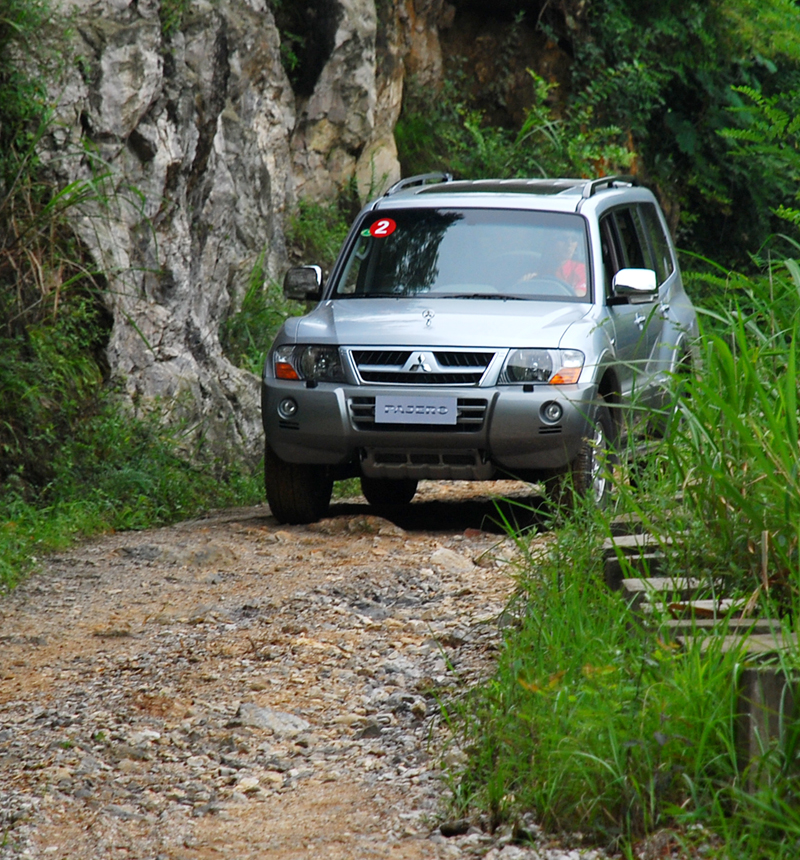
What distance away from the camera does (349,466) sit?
7934 mm

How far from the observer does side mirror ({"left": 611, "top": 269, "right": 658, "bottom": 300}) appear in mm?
7426

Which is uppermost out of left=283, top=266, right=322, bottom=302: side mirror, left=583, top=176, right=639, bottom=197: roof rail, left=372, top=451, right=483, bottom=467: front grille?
left=583, top=176, right=639, bottom=197: roof rail

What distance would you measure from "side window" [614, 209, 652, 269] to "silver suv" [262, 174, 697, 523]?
1.9 inches

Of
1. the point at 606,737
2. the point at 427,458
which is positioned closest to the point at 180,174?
the point at 427,458

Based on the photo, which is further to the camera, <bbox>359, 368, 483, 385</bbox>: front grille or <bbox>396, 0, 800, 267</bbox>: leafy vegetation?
<bbox>396, 0, 800, 267</bbox>: leafy vegetation

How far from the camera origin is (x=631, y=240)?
28.5ft

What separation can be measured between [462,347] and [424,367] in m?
0.23

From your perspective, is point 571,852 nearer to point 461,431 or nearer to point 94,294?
point 461,431

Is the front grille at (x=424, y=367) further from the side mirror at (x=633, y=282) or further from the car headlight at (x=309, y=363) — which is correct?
the side mirror at (x=633, y=282)

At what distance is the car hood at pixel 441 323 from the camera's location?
712 cm

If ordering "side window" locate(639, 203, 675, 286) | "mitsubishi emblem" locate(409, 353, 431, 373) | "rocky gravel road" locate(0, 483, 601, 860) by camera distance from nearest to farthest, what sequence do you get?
"rocky gravel road" locate(0, 483, 601, 860) → "mitsubishi emblem" locate(409, 353, 431, 373) → "side window" locate(639, 203, 675, 286)

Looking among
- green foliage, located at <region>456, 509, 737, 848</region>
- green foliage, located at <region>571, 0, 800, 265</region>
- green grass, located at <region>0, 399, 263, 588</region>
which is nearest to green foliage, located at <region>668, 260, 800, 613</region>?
green foliage, located at <region>456, 509, 737, 848</region>

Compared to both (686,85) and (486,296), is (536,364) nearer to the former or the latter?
(486,296)

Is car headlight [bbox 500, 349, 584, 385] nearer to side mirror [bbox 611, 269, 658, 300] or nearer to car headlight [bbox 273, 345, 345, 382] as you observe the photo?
side mirror [bbox 611, 269, 658, 300]
